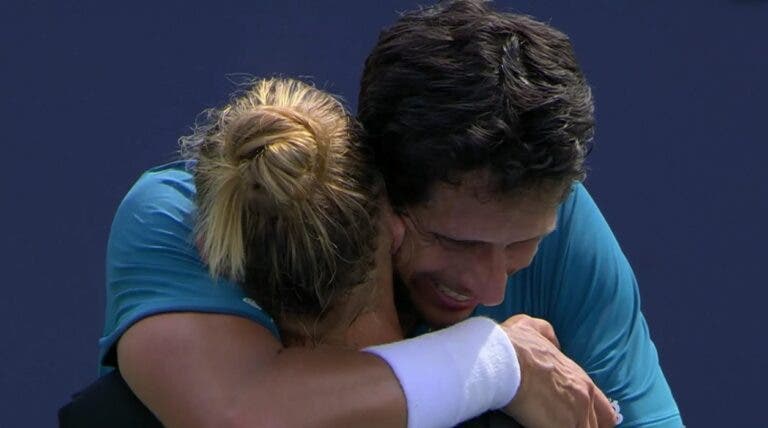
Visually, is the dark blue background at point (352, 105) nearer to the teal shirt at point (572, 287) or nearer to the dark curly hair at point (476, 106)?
the teal shirt at point (572, 287)

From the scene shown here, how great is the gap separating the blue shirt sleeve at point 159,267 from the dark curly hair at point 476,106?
0.86 feet

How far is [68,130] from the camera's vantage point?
332 cm

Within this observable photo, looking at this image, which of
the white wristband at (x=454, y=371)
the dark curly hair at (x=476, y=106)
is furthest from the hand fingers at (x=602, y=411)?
the dark curly hair at (x=476, y=106)

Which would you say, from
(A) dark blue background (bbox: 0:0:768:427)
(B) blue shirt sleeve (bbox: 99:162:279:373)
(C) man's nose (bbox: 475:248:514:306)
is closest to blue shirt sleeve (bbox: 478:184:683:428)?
(C) man's nose (bbox: 475:248:514:306)

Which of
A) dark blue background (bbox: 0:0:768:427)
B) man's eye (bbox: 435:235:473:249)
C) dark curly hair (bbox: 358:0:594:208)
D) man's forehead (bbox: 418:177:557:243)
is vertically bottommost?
dark blue background (bbox: 0:0:768:427)

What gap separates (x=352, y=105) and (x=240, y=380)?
5.50 ft

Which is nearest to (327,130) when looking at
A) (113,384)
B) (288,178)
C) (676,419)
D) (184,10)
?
(288,178)

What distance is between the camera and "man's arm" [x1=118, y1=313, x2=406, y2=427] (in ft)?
5.99

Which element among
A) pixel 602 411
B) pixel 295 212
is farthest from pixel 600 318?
pixel 295 212

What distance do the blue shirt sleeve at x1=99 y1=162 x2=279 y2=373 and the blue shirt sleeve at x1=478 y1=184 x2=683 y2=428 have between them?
1.45 ft

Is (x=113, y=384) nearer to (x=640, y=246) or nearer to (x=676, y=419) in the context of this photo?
(x=676, y=419)

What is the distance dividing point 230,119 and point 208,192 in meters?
0.10

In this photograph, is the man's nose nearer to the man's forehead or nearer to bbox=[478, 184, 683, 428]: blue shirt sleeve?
the man's forehead

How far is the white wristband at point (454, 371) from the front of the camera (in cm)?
184
